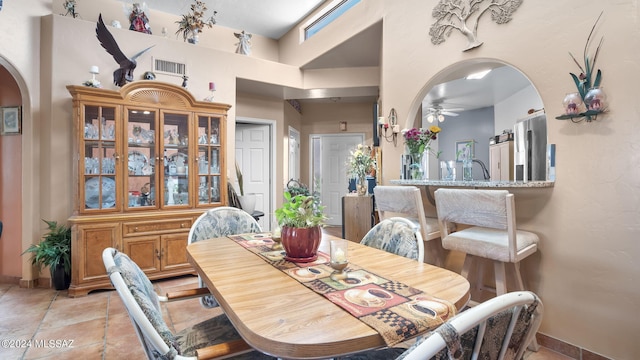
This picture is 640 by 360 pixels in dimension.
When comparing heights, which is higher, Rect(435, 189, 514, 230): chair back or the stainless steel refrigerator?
the stainless steel refrigerator

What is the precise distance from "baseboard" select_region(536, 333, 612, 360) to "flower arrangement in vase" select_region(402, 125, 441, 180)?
1544 millimetres

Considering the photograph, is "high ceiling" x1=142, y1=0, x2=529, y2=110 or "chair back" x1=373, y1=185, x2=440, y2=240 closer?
"chair back" x1=373, y1=185, x2=440, y2=240

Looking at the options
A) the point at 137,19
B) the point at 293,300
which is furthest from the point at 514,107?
the point at 137,19

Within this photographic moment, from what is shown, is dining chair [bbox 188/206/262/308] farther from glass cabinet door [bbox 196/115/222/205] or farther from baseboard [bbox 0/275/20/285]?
baseboard [bbox 0/275/20/285]

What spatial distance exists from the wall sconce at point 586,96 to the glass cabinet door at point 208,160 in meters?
3.35

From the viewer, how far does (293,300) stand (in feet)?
3.34

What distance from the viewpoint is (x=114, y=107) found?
3064 millimetres

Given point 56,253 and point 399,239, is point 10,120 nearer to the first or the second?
point 56,253

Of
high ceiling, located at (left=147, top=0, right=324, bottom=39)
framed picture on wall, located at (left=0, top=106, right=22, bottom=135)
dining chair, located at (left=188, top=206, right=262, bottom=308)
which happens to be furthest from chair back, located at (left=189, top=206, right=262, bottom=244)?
high ceiling, located at (left=147, top=0, right=324, bottom=39)

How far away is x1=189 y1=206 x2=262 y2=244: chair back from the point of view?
212 cm

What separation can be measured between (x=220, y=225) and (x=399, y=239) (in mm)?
1318

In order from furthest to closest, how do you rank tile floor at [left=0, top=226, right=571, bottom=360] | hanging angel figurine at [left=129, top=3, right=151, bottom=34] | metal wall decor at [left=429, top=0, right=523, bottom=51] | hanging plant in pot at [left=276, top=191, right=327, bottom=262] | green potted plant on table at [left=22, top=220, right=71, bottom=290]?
hanging angel figurine at [left=129, top=3, right=151, bottom=34] → green potted plant on table at [left=22, top=220, right=71, bottom=290] → metal wall decor at [left=429, top=0, right=523, bottom=51] → tile floor at [left=0, top=226, right=571, bottom=360] → hanging plant in pot at [left=276, top=191, right=327, bottom=262]

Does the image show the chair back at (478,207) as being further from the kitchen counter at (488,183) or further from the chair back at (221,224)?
the chair back at (221,224)

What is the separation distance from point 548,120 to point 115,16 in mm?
5058
